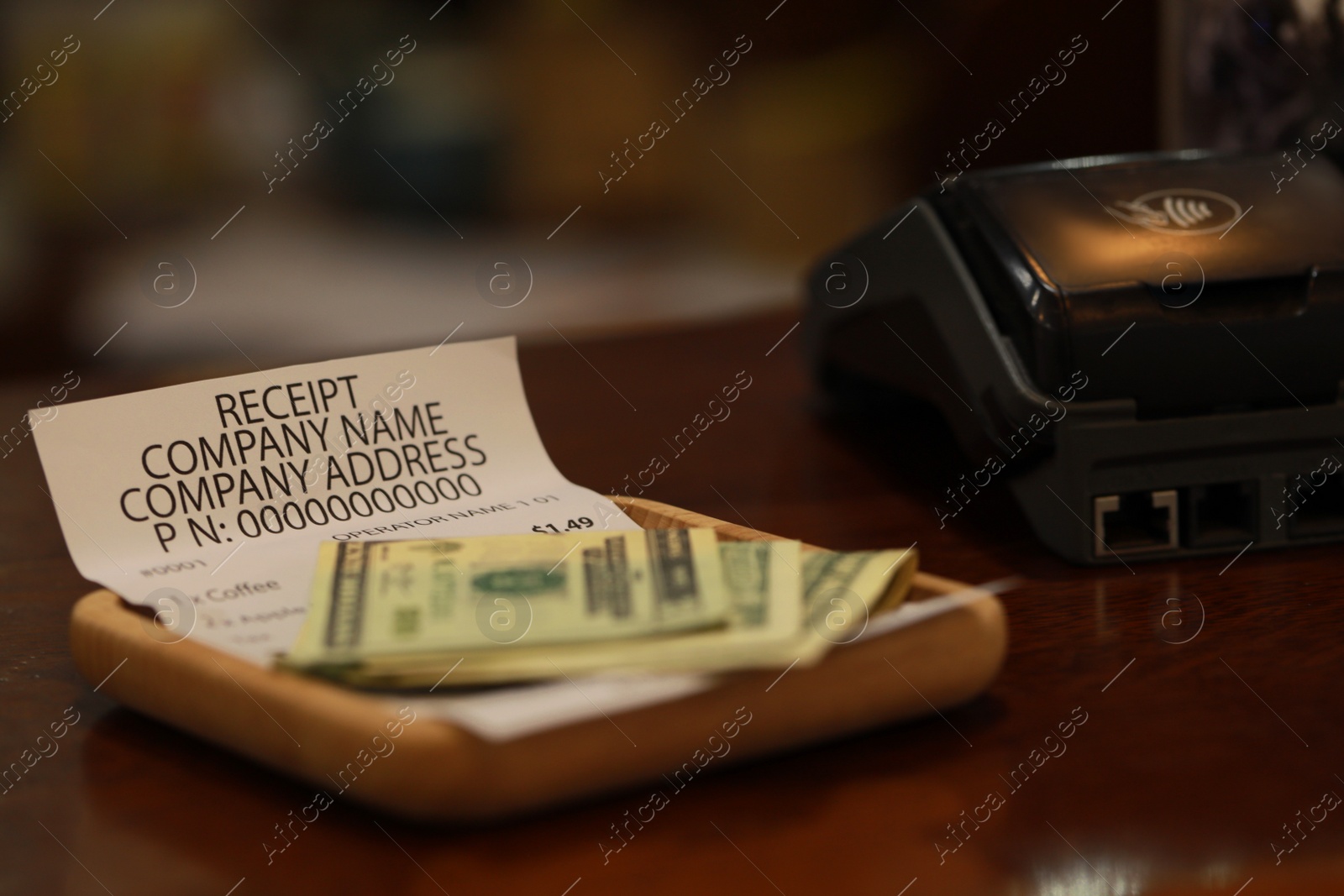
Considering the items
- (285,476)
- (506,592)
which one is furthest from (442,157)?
(506,592)

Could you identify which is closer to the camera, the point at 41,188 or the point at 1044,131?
the point at 1044,131

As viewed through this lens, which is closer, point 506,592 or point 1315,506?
point 506,592

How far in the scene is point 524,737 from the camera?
333 mm

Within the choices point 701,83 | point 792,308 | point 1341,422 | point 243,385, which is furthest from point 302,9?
point 1341,422

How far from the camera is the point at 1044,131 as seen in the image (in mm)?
1916

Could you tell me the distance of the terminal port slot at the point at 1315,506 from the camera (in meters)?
0.61

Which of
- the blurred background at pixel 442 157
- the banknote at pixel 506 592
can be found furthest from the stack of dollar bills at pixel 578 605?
the blurred background at pixel 442 157

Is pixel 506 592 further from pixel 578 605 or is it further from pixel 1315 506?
pixel 1315 506

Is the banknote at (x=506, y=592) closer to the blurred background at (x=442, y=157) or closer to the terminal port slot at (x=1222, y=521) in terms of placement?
the terminal port slot at (x=1222, y=521)

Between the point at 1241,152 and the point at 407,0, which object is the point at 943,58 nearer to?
the point at 407,0

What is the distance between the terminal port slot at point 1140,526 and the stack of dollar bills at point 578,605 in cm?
20

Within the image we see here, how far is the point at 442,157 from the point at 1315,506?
1.92 meters

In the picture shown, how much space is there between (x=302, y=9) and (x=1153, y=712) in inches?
84.1

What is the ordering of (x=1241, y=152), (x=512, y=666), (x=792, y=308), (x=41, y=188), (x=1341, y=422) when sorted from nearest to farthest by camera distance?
(x=512, y=666) < (x=1341, y=422) < (x=1241, y=152) < (x=792, y=308) < (x=41, y=188)
